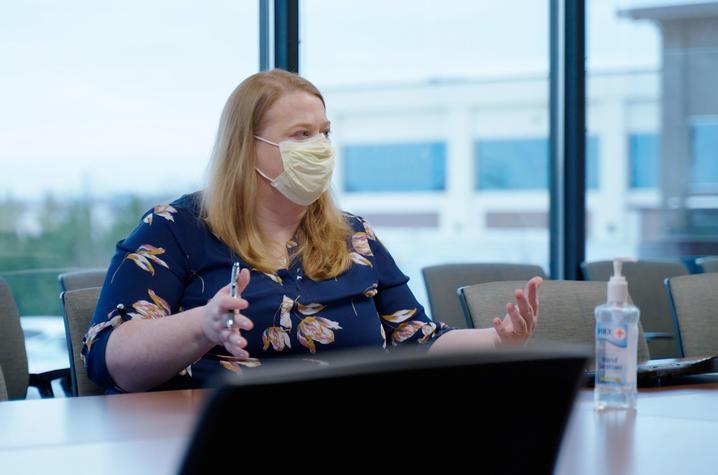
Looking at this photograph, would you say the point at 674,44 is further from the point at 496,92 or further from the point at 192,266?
the point at 192,266

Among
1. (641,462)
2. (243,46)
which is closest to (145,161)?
(243,46)

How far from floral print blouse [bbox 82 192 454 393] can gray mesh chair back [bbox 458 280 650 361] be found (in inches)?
6.2

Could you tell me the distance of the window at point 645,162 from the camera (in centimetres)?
523

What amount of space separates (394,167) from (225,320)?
11.2 ft

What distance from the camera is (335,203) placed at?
7.79 feet

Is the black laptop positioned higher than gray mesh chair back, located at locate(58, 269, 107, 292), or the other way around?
the black laptop

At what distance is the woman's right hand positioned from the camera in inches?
57.4

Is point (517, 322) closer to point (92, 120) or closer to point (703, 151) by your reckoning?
point (92, 120)

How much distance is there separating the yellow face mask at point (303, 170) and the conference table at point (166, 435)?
0.62 meters

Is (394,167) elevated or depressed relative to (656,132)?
depressed

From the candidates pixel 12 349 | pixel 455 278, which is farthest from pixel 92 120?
pixel 455 278

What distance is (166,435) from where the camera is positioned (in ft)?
4.51

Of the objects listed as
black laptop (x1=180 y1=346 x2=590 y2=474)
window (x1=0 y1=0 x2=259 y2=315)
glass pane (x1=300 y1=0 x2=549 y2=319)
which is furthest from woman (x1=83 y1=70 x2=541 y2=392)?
glass pane (x1=300 y1=0 x2=549 y2=319)

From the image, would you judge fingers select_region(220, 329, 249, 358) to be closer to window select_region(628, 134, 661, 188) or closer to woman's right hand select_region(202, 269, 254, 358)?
woman's right hand select_region(202, 269, 254, 358)
